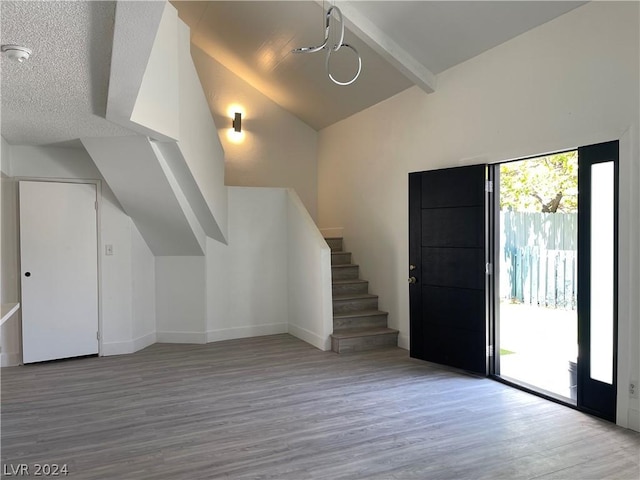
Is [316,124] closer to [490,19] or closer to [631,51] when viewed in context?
[490,19]

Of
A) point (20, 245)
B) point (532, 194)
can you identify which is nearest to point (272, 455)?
point (20, 245)

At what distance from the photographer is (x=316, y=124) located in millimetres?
7156

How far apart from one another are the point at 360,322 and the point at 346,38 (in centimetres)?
332

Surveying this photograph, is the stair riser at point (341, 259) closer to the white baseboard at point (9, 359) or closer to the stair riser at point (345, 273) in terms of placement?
the stair riser at point (345, 273)

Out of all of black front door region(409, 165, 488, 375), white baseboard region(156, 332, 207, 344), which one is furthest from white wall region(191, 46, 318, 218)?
black front door region(409, 165, 488, 375)

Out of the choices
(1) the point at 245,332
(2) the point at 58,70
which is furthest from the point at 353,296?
(2) the point at 58,70

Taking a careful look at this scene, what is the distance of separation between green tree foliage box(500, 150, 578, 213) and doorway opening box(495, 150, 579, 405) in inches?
59.6

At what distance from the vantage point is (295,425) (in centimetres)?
312

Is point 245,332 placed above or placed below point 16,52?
below

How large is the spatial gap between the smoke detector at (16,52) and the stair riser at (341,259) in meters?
4.45

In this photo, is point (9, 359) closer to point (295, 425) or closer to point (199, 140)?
point (199, 140)

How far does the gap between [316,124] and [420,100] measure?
2.60 meters

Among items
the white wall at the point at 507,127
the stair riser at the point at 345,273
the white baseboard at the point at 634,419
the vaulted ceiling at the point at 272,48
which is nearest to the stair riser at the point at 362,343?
the white wall at the point at 507,127

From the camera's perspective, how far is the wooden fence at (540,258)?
14.4 feet
